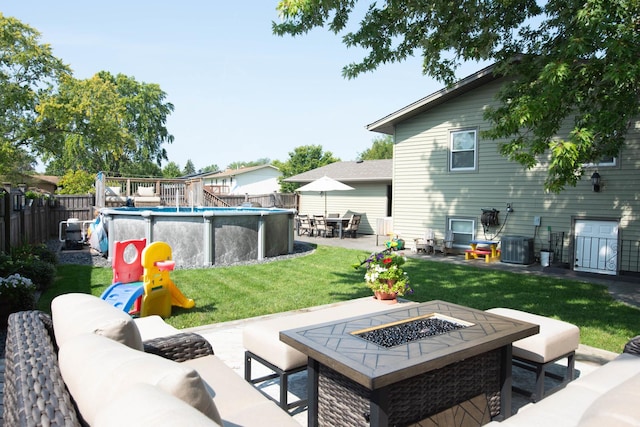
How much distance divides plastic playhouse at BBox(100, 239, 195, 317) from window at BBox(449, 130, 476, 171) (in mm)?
9675

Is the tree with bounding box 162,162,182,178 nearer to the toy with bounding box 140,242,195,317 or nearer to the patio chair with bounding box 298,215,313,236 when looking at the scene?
the patio chair with bounding box 298,215,313,236

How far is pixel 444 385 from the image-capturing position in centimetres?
277

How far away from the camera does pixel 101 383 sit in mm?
1397

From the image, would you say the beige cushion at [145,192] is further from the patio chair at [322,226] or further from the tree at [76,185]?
the patio chair at [322,226]

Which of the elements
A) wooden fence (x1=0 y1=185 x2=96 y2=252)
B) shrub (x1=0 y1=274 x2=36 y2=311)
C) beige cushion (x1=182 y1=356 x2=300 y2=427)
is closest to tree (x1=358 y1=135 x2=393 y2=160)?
wooden fence (x1=0 y1=185 x2=96 y2=252)

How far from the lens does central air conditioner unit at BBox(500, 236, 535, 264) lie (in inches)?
429

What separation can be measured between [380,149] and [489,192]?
51.6 m

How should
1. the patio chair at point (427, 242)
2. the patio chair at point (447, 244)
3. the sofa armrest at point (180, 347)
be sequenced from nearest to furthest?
the sofa armrest at point (180, 347)
the patio chair at point (447, 244)
the patio chair at point (427, 242)

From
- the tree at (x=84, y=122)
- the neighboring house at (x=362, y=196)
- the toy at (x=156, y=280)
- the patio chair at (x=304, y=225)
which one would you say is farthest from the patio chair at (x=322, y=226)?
the tree at (x=84, y=122)

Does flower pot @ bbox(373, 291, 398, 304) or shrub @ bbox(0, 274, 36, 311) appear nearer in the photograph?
flower pot @ bbox(373, 291, 398, 304)

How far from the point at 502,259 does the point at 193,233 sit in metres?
8.24

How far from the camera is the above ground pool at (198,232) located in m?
9.80

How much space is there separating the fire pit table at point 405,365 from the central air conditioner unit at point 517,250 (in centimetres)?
850

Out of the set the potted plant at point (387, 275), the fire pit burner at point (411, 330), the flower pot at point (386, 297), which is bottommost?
the flower pot at point (386, 297)
